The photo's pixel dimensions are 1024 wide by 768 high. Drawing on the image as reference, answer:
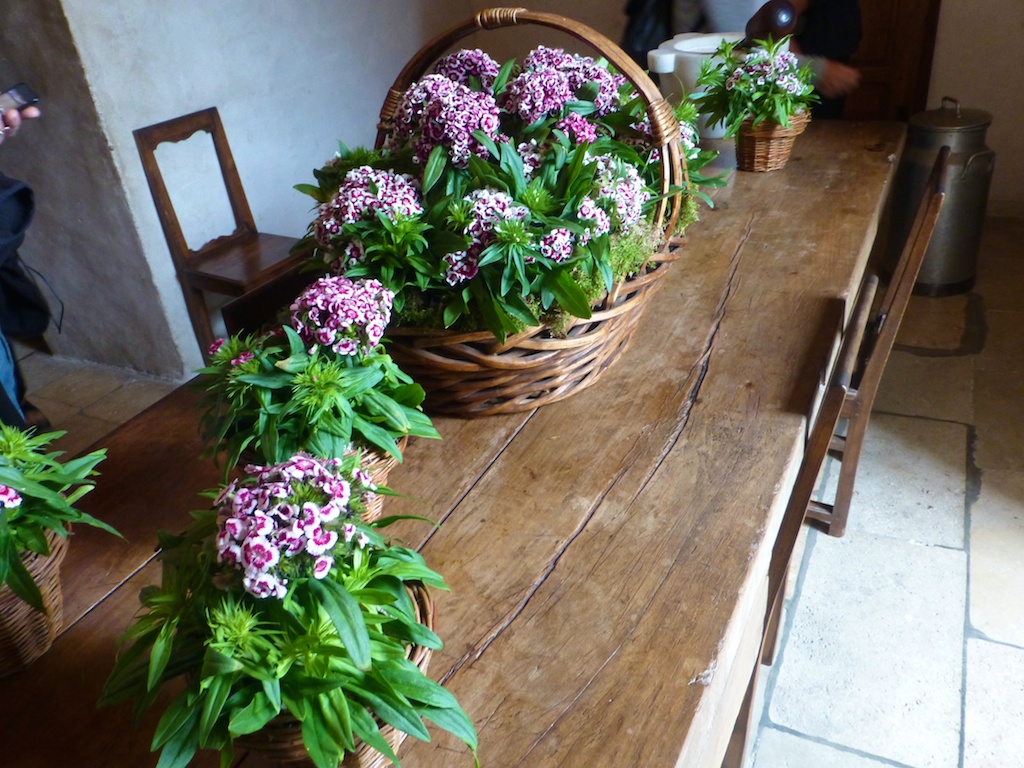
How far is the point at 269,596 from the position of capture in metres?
0.66

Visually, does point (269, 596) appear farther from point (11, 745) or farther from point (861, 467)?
point (861, 467)

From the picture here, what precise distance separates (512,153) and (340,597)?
0.70 meters

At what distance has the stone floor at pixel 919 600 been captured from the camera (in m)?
1.66

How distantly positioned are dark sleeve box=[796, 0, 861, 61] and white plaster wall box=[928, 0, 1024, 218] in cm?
127

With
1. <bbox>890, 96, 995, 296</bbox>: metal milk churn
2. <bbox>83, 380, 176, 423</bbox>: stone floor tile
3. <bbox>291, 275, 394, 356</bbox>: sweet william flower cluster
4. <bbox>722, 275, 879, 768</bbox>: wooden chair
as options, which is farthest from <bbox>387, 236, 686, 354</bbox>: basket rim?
<bbox>890, 96, 995, 296</bbox>: metal milk churn

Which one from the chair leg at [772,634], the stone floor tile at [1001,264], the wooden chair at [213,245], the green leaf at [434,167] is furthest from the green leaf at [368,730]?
the stone floor tile at [1001,264]

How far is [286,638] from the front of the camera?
66cm

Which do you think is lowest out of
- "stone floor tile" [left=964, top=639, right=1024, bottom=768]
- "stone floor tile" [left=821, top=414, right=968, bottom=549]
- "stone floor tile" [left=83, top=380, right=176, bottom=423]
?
"stone floor tile" [left=964, top=639, right=1024, bottom=768]

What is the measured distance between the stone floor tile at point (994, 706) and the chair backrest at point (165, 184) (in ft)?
8.51

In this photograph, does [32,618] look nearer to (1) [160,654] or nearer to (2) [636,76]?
(1) [160,654]

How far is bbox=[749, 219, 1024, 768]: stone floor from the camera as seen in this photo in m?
1.66

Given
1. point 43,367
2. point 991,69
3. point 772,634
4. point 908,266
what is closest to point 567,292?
point 908,266

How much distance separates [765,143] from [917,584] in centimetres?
117

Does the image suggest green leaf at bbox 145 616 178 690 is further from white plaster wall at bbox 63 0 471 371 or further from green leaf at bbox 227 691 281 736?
white plaster wall at bbox 63 0 471 371
